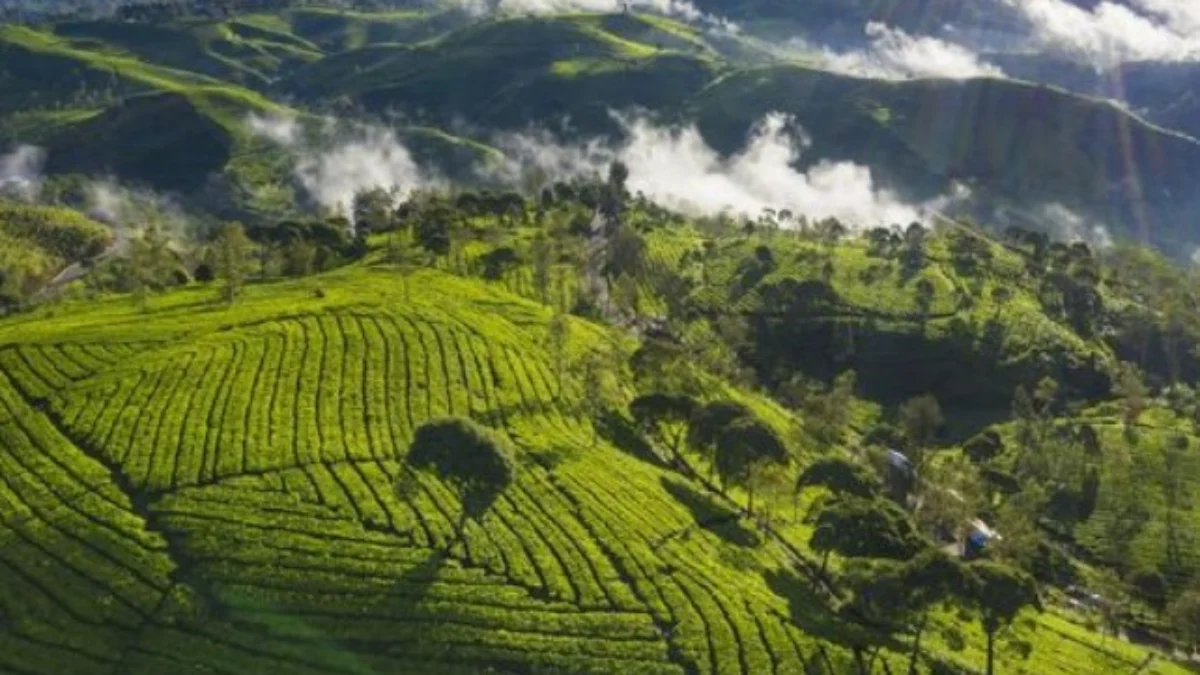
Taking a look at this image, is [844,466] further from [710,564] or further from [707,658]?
[707,658]

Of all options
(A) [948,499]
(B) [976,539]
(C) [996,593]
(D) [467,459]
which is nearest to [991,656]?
(C) [996,593]

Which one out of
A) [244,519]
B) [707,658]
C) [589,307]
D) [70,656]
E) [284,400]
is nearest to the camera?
[70,656]

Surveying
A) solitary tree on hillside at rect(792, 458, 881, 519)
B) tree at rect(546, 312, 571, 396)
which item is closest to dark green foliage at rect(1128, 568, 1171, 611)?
solitary tree on hillside at rect(792, 458, 881, 519)

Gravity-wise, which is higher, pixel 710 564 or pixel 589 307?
pixel 710 564

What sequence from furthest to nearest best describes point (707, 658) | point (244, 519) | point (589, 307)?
point (589, 307) → point (244, 519) → point (707, 658)

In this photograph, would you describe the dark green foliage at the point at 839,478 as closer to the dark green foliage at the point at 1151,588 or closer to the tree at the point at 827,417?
the tree at the point at 827,417

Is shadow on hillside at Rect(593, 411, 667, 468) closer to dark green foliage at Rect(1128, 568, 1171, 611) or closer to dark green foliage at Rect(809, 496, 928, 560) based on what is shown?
dark green foliage at Rect(809, 496, 928, 560)

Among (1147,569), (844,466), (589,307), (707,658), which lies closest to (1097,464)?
(1147,569)
